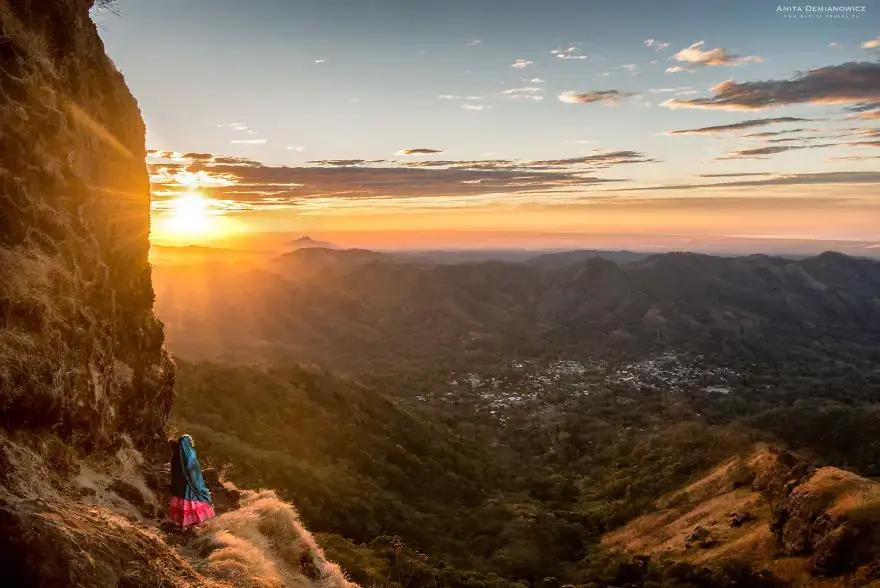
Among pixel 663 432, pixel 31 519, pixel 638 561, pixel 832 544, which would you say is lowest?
pixel 663 432

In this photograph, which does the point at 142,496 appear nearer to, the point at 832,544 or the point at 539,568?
the point at 832,544

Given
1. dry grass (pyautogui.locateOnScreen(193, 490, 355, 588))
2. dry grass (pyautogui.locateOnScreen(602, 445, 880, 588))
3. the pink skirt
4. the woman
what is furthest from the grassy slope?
the woman

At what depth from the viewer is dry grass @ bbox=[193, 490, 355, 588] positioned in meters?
14.2

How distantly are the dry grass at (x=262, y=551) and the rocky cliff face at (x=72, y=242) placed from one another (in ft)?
16.0

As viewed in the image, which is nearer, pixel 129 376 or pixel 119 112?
pixel 129 376

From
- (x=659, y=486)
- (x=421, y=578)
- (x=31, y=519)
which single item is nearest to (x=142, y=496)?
(x=31, y=519)

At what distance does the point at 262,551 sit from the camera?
17.0m

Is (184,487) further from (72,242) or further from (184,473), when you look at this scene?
(72,242)

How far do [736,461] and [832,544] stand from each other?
42680 mm

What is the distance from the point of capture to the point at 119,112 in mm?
22609

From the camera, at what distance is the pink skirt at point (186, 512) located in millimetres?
16438

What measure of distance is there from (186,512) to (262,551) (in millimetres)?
2745

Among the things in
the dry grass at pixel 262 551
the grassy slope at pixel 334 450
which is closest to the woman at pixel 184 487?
the dry grass at pixel 262 551

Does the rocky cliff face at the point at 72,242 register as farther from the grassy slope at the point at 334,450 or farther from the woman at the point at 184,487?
the grassy slope at the point at 334,450
